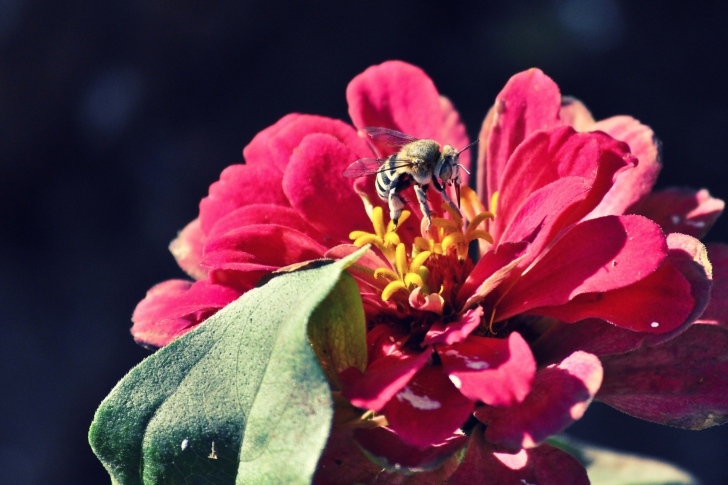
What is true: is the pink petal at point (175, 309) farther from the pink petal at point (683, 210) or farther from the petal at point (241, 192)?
the pink petal at point (683, 210)

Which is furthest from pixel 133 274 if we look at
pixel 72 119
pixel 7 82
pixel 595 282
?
pixel 595 282

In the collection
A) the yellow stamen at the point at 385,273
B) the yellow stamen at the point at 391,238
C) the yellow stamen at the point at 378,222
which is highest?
the yellow stamen at the point at 378,222

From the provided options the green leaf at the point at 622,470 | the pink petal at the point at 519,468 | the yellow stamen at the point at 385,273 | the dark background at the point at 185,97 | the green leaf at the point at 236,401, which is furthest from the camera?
the dark background at the point at 185,97

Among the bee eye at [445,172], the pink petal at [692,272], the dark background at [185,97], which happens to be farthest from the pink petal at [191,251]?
the dark background at [185,97]

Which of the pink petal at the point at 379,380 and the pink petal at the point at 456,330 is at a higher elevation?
the pink petal at the point at 379,380

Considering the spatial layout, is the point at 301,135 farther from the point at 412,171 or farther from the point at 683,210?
the point at 683,210

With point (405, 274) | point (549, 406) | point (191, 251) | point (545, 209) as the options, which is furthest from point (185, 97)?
point (549, 406)
